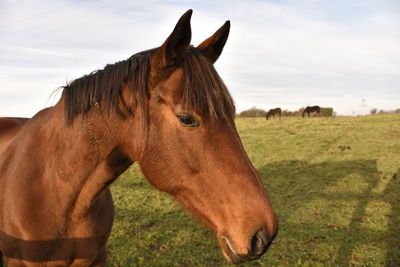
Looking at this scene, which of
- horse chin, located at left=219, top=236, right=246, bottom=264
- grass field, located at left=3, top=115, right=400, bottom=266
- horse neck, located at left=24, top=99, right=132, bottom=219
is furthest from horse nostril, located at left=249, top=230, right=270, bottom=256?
horse neck, located at left=24, top=99, right=132, bottom=219

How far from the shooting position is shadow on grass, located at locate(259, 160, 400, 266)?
5234mm

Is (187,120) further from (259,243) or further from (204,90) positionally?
(259,243)

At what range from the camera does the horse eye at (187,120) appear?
179 centimetres

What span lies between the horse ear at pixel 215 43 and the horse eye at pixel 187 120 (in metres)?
0.56

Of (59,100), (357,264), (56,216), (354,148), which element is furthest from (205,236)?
(354,148)

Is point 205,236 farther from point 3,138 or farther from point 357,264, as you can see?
point 3,138

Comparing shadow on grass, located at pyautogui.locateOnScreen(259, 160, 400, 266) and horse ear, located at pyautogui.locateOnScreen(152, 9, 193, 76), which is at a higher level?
horse ear, located at pyautogui.locateOnScreen(152, 9, 193, 76)

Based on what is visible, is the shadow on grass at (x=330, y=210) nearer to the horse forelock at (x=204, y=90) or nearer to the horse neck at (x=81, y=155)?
the horse neck at (x=81, y=155)

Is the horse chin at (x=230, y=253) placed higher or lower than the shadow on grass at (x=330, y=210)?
higher

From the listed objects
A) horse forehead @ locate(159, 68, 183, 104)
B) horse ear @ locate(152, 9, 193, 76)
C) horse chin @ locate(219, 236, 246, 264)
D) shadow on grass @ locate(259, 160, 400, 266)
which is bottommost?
shadow on grass @ locate(259, 160, 400, 266)

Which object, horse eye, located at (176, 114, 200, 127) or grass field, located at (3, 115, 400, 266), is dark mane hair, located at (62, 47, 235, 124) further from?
grass field, located at (3, 115, 400, 266)

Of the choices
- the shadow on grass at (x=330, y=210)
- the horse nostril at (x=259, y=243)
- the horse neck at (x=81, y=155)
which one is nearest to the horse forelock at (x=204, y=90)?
the horse neck at (x=81, y=155)

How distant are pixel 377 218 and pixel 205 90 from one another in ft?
22.4

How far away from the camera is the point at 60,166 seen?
2303 mm
